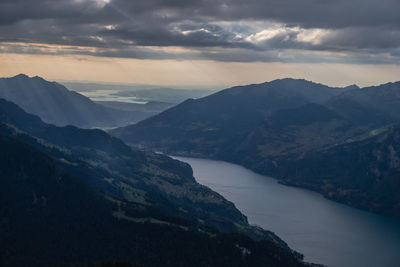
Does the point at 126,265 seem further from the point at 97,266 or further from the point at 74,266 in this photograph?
the point at 74,266

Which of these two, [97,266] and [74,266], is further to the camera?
[74,266]

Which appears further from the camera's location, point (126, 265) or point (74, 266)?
point (74, 266)

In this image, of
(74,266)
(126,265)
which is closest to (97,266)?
(126,265)
